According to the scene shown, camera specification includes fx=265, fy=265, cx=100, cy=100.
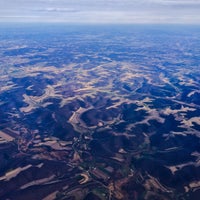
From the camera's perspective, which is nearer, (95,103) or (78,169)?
(78,169)

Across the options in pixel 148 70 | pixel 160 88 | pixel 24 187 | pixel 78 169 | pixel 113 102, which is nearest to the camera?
pixel 24 187

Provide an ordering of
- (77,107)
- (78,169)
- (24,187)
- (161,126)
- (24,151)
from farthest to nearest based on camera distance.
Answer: (77,107)
(161,126)
(24,151)
(78,169)
(24,187)

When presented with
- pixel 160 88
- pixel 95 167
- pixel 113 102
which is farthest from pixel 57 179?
pixel 160 88

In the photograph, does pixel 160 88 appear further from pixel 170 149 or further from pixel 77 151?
pixel 77 151

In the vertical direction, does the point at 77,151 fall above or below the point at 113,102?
above

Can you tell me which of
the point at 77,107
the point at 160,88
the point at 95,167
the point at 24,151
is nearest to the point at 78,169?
A: the point at 95,167

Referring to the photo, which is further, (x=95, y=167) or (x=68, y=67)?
(x=68, y=67)

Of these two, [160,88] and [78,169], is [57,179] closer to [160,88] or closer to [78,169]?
[78,169]

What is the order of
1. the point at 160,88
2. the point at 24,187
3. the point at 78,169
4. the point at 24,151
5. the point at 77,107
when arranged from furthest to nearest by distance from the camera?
the point at 160,88
the point at 77,107
the point at 24,151
the point at 78,169
the point at 24,187

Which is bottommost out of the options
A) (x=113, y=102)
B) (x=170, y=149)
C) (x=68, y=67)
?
(x=68, y=67)
